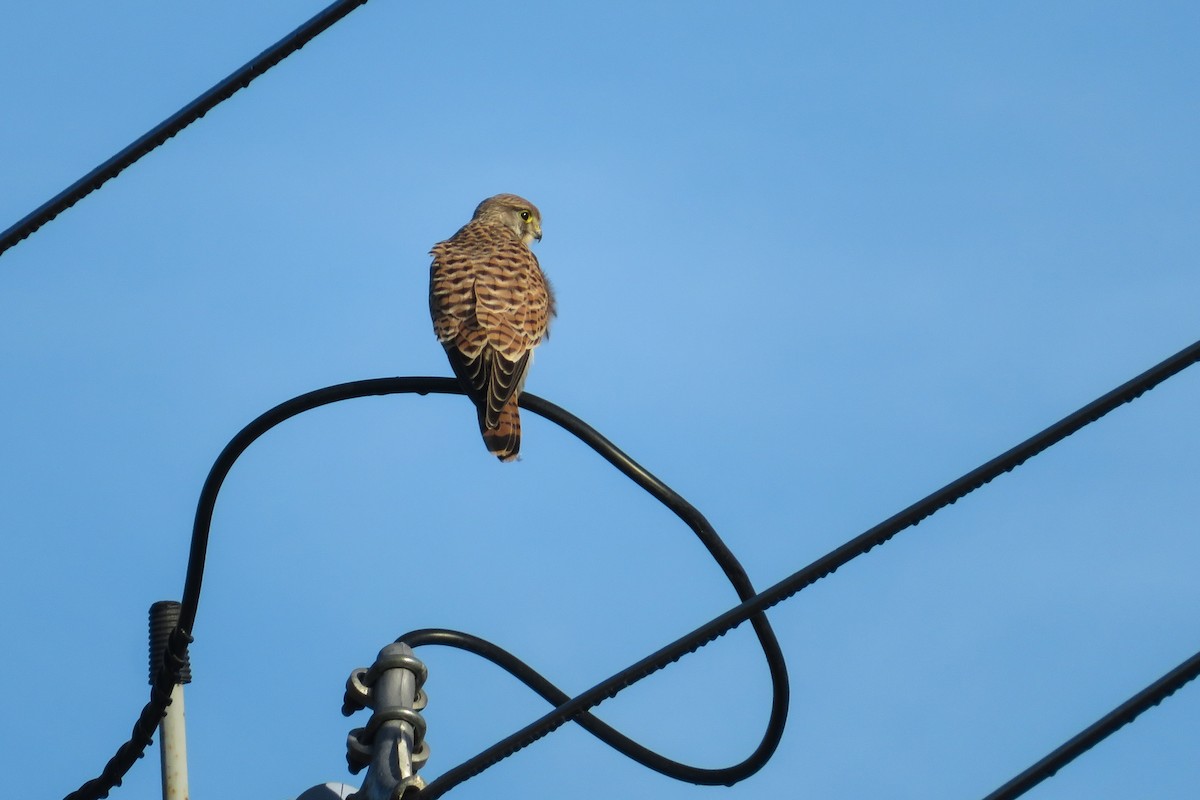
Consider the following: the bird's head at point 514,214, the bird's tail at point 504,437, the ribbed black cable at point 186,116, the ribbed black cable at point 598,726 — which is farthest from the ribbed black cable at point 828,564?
the bird's head at point 514,214

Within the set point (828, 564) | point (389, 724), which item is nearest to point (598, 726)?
point (389, 724)

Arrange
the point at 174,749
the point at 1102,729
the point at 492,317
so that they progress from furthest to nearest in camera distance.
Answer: the point at 492,317 < the point at 174,749 < the point at 1102,729

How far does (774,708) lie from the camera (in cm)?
500

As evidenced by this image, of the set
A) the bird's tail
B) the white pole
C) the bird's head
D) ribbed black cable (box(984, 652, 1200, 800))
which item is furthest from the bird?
ribbed black cable (box(984, 652, 1200, 800))

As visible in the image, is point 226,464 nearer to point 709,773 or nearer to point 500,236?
point 709,773

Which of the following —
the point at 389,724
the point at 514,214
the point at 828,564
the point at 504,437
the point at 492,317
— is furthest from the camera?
the point at 514,214

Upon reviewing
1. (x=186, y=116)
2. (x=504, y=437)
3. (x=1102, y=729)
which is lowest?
(x=1102, y=729)

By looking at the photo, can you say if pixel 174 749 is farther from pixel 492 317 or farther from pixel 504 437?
pixel 492 317

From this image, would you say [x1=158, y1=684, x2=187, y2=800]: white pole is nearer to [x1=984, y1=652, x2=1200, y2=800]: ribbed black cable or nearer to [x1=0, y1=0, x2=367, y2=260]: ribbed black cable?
[x1=0, y1=0, x2=367, y2=260]: ribbed black cable

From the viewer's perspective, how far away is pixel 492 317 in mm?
7348

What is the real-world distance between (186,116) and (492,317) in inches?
117

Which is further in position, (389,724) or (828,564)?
(389,724)

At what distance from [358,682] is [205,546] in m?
0.71

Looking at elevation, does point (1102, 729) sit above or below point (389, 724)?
below
